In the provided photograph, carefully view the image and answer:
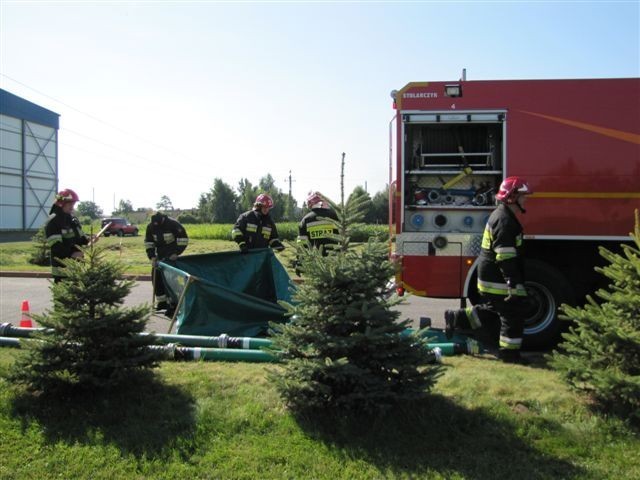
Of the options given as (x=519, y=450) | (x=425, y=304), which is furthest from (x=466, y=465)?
(x=425, y=304)

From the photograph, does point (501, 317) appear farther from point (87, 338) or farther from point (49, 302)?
point (49, 302)

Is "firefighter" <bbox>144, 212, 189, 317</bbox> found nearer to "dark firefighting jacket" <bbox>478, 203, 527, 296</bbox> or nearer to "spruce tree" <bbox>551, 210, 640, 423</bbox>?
"dark firefighting jacket" <bbox>478, 203, 527, 296</bbox>

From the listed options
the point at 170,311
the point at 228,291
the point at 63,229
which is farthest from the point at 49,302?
the point at 228,291

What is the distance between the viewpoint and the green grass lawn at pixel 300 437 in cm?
348

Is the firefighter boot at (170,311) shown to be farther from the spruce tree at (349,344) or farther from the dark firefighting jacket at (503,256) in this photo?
the dark firefighting jacket at (503,256)

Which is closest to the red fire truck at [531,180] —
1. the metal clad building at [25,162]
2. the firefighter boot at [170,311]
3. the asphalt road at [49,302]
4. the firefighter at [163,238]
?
the asphalt road at [49,302]

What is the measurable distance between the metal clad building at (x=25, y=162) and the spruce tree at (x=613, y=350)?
5135 cm

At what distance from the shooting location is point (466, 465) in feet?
11.4

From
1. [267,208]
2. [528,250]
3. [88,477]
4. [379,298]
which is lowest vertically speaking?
[88,477]

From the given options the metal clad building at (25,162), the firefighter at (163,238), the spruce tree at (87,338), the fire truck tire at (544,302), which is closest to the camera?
the spruce tree at (87,338)

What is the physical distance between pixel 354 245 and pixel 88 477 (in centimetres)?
237

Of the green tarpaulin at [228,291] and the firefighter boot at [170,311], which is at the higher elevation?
the green tarpaulin at [228,291]

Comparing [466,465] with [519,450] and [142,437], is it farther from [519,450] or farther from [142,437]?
[142,437]

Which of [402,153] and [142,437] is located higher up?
[402,153]
